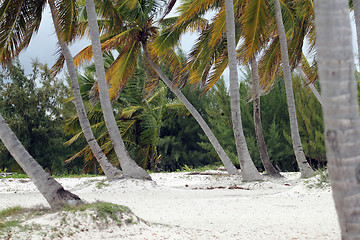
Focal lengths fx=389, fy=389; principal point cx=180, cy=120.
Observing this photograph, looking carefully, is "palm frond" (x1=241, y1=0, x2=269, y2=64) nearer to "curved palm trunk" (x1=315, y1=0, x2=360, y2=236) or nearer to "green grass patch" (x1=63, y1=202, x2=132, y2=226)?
"green grass patch" (x1=63, y1=202, x2=132, y2=226)

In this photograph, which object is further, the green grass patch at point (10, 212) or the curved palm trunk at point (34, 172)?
the curved palm trunk at point (34, 172)

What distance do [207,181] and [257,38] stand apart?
460 cm

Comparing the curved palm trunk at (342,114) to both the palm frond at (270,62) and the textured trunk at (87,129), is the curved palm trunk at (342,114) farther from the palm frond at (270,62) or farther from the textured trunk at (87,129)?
the palm frond at (270,62)

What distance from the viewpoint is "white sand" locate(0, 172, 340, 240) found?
4660mm

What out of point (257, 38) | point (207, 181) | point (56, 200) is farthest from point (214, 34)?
point (56, 200)

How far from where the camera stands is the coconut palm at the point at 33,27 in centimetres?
955

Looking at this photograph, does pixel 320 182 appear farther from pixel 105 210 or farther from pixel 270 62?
pixel 270 62

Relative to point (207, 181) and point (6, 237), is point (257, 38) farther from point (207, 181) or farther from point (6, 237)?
point (6, 237)

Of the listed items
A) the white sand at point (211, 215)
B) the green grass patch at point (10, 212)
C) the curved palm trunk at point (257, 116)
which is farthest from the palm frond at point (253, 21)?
the green grass patch at point (10, 212)

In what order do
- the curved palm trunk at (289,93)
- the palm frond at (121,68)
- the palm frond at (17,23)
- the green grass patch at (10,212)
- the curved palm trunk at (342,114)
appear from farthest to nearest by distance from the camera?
the palm frond at (121,68)
the curved palm trunk at (289,93)
the palm frond at (17,23)
the green grass patch at (10,212)
the curved palm trunk at (342,114)

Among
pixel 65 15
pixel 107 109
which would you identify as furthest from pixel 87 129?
pixel 65 15

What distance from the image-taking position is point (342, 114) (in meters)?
2.46

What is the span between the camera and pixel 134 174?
32.3 ft

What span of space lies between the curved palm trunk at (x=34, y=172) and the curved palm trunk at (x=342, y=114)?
3.95 meters
